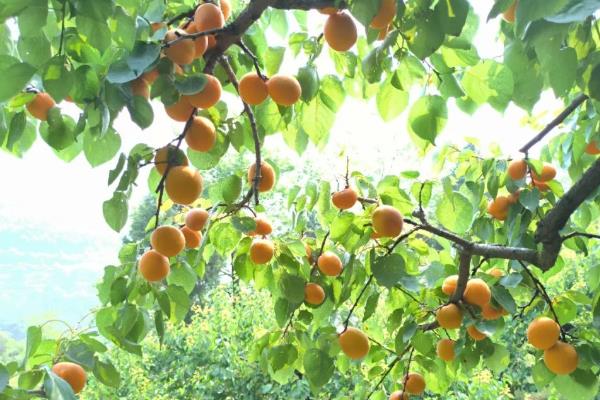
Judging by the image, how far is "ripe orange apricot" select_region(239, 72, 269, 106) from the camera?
911 millimetres

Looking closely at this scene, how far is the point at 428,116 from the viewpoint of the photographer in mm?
956

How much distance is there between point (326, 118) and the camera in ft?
3.68

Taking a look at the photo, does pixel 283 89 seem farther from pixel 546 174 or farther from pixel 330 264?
pixel 546 174

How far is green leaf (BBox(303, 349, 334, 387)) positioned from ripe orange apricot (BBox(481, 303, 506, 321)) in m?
0.36

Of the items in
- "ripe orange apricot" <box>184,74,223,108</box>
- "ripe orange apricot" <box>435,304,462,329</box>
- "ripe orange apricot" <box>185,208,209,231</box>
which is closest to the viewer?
"ripe orange apricot" <box>184,74,223,108</box>

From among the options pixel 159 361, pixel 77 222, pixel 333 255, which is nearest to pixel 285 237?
pixel 333 255

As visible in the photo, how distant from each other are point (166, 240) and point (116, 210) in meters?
0.10

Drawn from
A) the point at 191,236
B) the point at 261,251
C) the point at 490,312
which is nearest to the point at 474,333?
the point at 490,312

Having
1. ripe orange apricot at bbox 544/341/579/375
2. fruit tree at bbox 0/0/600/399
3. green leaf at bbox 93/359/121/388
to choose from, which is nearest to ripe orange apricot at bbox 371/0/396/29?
fruit tree at bbox 0/0/600/399

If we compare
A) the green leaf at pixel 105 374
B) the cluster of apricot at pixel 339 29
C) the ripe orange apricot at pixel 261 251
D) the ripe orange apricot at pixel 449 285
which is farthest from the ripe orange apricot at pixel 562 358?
the green leaf at pixel 105 374

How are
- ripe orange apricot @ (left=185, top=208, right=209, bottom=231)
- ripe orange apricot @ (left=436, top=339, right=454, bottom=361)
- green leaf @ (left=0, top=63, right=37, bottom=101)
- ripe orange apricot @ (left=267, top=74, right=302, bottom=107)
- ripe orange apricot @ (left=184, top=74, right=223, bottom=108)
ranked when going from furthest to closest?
1. ripe orange apricot @ (left=436, top=339, right=454, bottom=361)
2. ripe orange apricot @ (left=185, top=208, right=209, bottom=231)
3. ripe orange apricot @ (left=267, top=74, right=302, bottom=107)
4. ripe orange apricot @ (left=184, top=74, right=223, bottom=108)
5. green leaf @ (left=0, top=63, right=37, bottom=101)

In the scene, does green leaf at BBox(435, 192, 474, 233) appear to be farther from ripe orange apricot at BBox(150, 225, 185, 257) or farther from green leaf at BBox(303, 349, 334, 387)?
ripe orange apricot at BBox(150, 225, 185, 257)

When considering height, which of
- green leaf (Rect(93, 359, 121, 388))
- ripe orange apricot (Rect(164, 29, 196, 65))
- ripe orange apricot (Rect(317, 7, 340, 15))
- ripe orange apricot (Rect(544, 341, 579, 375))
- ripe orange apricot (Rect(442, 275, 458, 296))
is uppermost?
ripe orange apricot (Rect(317, 7, 340, 15))

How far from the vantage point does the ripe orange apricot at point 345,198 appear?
47.9 inches
